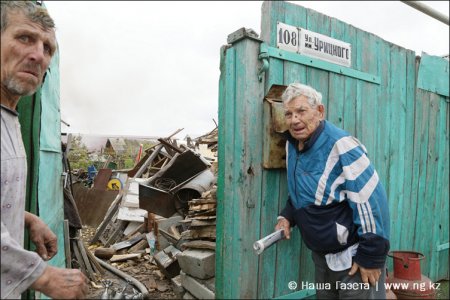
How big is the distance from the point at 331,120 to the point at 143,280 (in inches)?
152

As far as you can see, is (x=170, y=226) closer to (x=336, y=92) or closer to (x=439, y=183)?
(x=336, y=92)

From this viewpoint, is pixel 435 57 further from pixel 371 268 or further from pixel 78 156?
pixel 78 156

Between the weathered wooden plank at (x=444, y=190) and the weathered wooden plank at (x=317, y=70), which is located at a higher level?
the weathered wooden plank at (x=317, y=70)

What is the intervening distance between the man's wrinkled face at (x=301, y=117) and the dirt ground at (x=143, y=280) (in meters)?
2.92

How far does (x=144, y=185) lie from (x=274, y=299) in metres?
3.69

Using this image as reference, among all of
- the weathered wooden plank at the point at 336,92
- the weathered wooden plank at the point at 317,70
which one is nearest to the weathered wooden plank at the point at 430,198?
the weathered wooden plank at the point at 336,92

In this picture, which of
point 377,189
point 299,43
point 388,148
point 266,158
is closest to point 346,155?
point 377,189

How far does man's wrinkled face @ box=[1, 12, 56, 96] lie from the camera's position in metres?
1.51

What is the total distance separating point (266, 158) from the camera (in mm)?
2467

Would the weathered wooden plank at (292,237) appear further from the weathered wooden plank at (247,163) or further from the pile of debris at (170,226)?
the pile of debris at (170,226)

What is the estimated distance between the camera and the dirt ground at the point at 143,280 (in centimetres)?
438

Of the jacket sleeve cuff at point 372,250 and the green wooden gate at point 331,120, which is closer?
the jacket sleeve cuff at point 372,250

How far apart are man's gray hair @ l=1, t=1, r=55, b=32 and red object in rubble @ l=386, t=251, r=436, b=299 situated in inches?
147

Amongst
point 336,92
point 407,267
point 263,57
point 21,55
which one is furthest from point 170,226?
point 21,55
